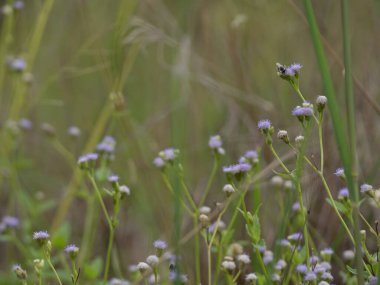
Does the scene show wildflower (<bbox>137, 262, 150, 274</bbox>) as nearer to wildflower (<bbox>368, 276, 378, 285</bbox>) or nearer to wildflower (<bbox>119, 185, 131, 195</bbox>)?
wildflower (<bbox>119, 185, 131, 195</bbox>)

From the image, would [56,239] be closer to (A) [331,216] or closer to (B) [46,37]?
(A) [331,216]

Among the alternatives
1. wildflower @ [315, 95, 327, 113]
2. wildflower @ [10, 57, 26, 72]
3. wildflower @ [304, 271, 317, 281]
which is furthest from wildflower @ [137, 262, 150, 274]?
wildflower @ [10, 57, 26, 72]

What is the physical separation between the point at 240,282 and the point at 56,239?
1.35 feet

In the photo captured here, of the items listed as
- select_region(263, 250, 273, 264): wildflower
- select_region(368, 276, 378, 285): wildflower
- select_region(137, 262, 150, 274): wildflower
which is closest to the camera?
select_region(368, 276, 378, 285): wildflower

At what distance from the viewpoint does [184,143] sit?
242 centimetres

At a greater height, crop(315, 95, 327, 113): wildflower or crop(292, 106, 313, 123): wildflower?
crop(315, 95, 327, 113): wildflower

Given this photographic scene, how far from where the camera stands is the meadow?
1.30 m

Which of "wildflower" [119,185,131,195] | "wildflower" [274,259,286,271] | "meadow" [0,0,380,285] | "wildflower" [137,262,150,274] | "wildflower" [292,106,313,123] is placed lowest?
"wildflower" [274,259,286,271]

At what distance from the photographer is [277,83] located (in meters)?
2.42

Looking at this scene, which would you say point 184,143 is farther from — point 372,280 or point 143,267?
point 372,280

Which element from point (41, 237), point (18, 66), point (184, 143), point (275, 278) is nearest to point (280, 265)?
point (275, 278)

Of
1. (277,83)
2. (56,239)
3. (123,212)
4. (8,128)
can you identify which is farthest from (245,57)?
(56,239)

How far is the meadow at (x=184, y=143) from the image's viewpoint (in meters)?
1.30

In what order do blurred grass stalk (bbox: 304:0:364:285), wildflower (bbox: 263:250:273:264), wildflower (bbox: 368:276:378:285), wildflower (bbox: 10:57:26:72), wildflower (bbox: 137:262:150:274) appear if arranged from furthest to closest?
1. wildflower (bbox: 10:57:26:72)
2. wildflower (bbox: 263:250:273:264)
3. wildflower (bbox: 137:262:150:274)
4. wildflower (bbox: 368:276:378:285)
5. blurred grass stalk (bbox: 304:0:364:285)
